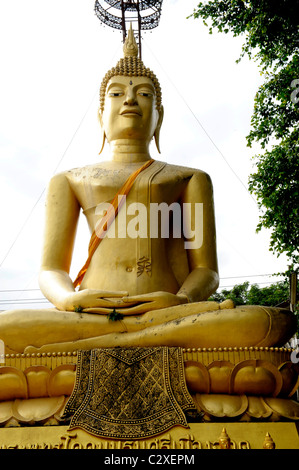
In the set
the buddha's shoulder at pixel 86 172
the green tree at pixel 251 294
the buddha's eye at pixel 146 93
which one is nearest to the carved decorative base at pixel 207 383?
the buddha's shoulder at pixel 86 172

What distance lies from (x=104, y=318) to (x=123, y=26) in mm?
10309

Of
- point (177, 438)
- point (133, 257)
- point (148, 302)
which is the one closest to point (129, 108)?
point (133, 257)

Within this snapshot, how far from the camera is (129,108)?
5.94 meters

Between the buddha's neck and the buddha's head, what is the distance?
0.19ft

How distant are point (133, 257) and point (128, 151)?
135cm

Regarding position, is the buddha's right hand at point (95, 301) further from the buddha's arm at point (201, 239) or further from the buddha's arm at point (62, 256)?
the buddha's arm at point (201, 239)

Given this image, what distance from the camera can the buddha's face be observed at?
5988 mm

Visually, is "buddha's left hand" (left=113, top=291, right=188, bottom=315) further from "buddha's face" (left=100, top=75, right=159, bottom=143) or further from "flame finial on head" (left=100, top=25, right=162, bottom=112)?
"flame finial on head" (left=100, top=25, right=162, bottom=112)

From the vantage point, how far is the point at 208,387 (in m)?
3.99

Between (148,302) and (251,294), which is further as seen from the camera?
(251,294)

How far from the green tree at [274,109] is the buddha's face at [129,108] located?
8.43 ft

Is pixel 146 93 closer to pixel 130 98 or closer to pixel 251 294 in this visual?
pixel 130 98
